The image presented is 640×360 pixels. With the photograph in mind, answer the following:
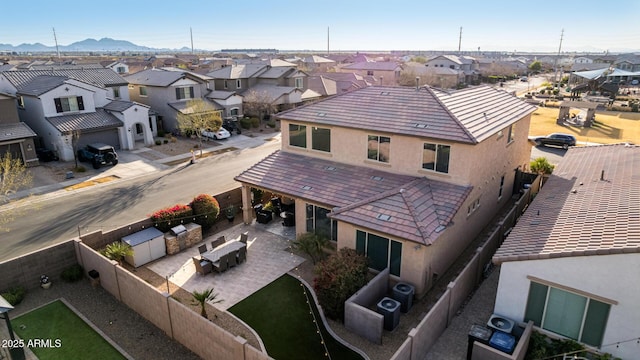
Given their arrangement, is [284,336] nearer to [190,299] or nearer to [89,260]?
[190,299]

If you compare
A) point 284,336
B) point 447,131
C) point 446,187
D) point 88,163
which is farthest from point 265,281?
point 88,163

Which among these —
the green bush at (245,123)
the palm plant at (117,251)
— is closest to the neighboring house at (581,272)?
the palm plant at (117,251)

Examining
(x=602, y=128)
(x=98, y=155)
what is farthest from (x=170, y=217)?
(x=602, y=128)

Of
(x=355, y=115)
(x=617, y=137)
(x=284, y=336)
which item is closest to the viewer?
(x=284, y=336)

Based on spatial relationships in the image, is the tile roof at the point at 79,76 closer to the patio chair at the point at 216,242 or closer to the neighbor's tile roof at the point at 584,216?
the patio chair at the point at 216,242

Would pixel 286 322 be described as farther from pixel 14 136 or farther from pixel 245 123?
pixel 245 123

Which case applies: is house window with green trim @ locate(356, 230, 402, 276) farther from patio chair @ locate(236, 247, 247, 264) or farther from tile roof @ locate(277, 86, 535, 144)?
tile roof @ locate(277, 86, 535, 144)

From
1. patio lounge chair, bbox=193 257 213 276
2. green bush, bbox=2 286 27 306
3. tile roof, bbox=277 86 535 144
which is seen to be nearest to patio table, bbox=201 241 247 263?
patio lounge chair, bbox=193 257 213 276
